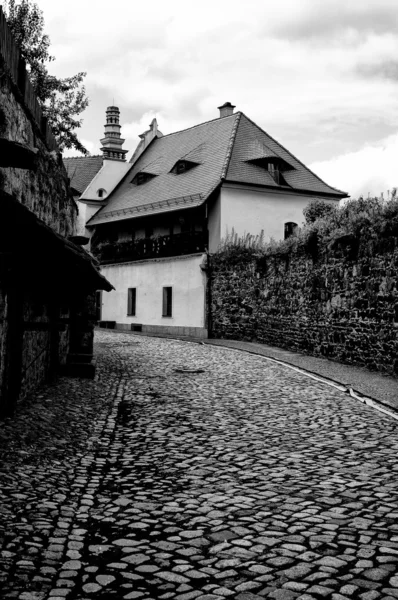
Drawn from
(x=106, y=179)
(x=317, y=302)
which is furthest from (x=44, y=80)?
(x=317, y=302)

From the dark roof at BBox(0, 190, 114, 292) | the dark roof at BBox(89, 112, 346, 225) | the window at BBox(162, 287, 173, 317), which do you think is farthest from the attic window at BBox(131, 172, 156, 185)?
the dark roof at BBox(0, 190, 114, 292)

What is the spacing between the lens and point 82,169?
40.7 m

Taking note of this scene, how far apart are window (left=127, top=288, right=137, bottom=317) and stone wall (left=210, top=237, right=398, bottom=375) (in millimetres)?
7380

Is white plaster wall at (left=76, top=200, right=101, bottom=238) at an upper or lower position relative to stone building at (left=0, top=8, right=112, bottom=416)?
upper

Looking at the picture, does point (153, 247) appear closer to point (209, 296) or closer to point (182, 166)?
point (182, 166)

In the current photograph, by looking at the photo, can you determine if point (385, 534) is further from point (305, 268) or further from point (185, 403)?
point (305, 268)

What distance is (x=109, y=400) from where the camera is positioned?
973cm

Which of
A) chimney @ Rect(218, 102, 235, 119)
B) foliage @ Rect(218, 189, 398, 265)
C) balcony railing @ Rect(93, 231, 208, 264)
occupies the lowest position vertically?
foliage @ Rect(218, 189, 398, 265)

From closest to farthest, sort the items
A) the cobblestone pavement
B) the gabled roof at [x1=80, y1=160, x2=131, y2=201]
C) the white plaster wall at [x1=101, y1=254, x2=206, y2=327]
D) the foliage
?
the cobblestone pavement < the foliage < the white plaster wall at [x1=101, y1=254, x2=206, y2=327] < the gabled roof at [x1=80, y1=160, x2=131, y2=201]

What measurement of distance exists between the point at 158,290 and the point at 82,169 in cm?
1351

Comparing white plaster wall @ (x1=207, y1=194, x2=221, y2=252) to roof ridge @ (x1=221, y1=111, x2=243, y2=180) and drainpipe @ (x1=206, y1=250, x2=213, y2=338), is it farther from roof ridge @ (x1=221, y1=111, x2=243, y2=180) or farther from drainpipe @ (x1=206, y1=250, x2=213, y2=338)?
drainpipe @ (x1=206, y1=250, x2=213, y2=338)

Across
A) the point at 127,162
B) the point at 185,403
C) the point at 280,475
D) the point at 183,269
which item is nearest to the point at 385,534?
the point at 280,475

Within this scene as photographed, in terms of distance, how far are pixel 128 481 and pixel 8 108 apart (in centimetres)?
470

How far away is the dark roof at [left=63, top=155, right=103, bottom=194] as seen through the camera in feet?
129
